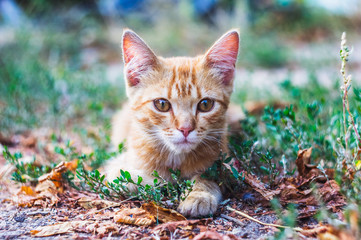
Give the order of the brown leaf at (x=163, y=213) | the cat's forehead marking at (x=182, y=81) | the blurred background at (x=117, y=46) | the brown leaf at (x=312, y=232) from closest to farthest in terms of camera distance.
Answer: the brown leaf at (x=312, y=232) < the brown leaf at (x=163, y=213) < the cat's forehead marking at (x=182, y=81) < the blurred background at (x=117, y=46)

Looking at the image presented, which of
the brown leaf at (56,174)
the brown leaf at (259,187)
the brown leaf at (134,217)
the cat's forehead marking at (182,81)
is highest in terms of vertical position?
the cat's forehead marking at (182,81)

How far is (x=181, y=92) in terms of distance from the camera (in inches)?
83.2

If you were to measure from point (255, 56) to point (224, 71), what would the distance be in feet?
16.0

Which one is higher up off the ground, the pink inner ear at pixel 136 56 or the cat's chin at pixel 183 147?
the pink inner ear at pixel 136 56

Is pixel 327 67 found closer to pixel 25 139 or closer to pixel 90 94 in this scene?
pixel 90 94

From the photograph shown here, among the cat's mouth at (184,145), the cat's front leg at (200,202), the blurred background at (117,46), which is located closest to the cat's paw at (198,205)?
the cat's front leg at (200,202)

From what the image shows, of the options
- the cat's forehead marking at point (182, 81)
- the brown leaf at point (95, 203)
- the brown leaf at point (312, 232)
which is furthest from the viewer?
the cat's forehead marking at point (182, 81)

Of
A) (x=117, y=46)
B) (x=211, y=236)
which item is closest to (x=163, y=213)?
(x=211, y=236)

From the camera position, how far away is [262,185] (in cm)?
191

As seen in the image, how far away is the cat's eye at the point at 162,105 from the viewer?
213 cm

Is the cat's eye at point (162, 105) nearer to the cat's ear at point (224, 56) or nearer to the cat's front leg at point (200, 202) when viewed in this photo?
the cat's ear at point (224, 56)

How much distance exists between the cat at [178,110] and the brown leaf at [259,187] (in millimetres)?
213

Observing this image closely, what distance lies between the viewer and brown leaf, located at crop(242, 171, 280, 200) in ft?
6.04

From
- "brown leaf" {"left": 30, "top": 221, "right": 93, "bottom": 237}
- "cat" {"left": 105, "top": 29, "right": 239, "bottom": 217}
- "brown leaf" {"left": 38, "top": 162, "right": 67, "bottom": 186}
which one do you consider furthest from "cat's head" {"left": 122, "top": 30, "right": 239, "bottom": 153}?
"brown leaf" {"left": 30, "top": 221, "right": 93, "bottom": 237}
